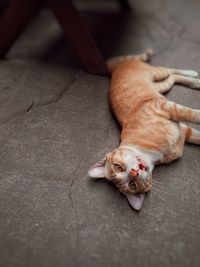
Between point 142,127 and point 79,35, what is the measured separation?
86 cm

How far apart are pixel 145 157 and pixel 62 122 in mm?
609

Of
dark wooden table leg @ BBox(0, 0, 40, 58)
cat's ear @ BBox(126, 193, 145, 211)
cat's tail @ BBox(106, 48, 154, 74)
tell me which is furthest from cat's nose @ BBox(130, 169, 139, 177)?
dark wooden table leg @ BBox(0, 0, 40, 58)

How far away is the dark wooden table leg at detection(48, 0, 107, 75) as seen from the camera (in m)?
2.28

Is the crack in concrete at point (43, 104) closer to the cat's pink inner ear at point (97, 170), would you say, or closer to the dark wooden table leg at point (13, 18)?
the dark wooden table leg at point (13, 18)

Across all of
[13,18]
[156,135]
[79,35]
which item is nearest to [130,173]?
[156,135]

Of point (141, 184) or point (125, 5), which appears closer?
point (141, 184)

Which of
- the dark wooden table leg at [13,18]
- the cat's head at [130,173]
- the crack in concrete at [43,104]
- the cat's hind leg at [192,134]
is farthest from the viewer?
the dark wooden table leg at [13,18]

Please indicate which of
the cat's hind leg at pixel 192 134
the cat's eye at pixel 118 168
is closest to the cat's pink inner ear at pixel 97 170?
the cat's eye at pixel 118 168

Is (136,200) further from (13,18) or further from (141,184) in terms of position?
(13,18)

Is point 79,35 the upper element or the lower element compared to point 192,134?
upper

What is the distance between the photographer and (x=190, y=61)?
8.23ft

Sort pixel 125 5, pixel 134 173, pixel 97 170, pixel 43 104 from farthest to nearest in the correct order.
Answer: pixel 125 5 < pixel 43 104 < pixel 97 170 < pixel 134 173

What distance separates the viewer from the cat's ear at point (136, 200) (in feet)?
5.30

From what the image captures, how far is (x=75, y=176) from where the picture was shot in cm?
180
